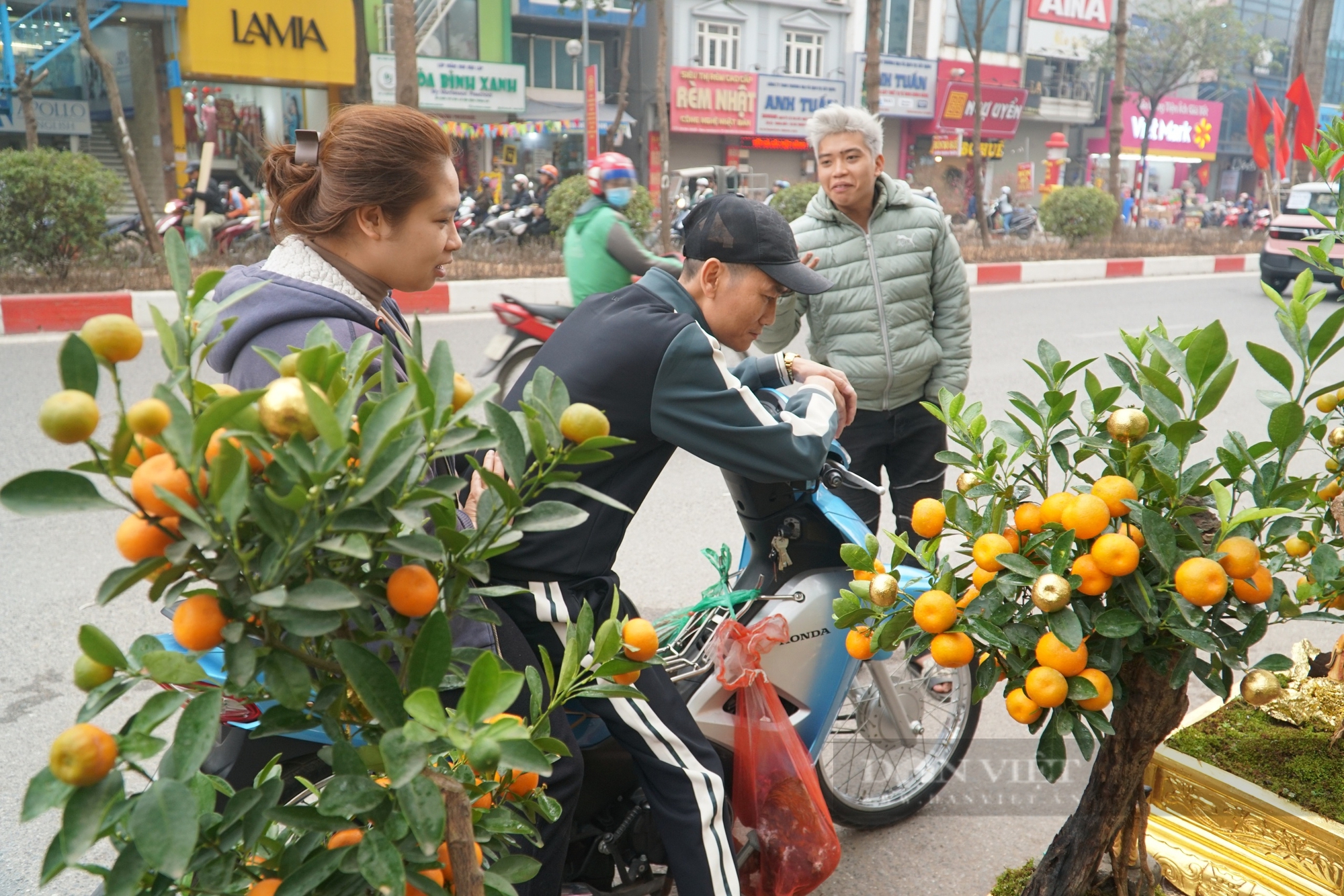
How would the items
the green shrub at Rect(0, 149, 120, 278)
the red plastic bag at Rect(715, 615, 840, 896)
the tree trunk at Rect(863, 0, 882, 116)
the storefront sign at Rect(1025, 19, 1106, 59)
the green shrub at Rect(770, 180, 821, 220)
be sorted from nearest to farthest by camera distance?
the red plastic bag at Rect(715, 615, 840, 896) → the green shrub at Rect(0, 149, 120, 278) → the tree trunk at Rect(863, 0, 882, 116) → the green shrub at Rect(770, 180, 821, 220) → the storefront sign at Rect(1025, 19, 1106, 59)

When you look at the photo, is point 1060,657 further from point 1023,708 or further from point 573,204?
point 573,204

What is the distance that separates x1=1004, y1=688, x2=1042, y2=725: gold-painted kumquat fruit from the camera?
1.28 metres

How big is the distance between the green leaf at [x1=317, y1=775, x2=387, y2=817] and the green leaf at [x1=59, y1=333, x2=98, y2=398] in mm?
368

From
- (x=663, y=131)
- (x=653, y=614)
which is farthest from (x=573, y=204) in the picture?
(x=653, y=614)

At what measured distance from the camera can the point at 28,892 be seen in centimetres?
236

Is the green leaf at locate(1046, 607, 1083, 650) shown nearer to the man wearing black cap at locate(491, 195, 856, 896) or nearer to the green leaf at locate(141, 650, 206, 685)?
the man wearing black cap at locate(491, 195, 856, 896)

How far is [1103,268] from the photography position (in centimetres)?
1448

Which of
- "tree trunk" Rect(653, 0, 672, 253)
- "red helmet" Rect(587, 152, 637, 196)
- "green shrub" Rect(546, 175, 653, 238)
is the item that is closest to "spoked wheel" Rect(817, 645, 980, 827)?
"red helmet" Rect(587, 152, 637, 196)

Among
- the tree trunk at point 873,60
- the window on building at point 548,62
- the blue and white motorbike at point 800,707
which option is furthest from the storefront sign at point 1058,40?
the blue and white motorbike at point 800,707

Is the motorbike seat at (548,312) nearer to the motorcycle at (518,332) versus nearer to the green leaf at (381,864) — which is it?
the motorcycle at (518,332)

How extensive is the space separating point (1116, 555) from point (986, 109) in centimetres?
3217

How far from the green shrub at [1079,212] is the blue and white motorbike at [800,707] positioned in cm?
1489

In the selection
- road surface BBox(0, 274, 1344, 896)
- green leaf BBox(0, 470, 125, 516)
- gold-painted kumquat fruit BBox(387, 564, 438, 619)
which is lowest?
road surface BBox(0, 274, 1344, 896)

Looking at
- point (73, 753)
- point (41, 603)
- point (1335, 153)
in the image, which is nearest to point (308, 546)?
point (73, 753)
